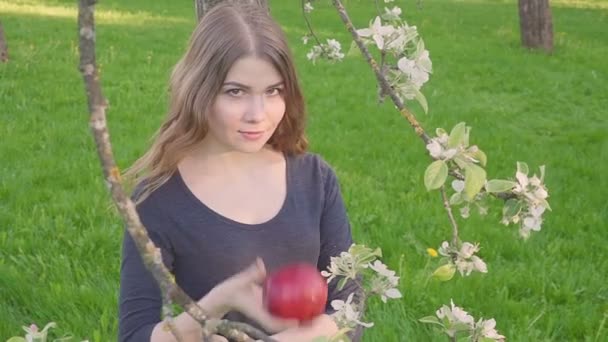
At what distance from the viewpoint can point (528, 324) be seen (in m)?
3.19

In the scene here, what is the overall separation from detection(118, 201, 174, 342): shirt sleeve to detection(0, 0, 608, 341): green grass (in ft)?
3.33

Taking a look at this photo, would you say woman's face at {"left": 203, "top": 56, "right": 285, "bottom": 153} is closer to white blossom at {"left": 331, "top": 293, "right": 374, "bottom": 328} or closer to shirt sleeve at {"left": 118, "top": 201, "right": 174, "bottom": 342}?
shirt sleeve at {"left": 118, "top": 201, "right": 174, "bottom": 342}

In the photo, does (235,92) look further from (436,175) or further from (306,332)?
(436,175)

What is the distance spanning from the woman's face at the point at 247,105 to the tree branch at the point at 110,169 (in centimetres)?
88

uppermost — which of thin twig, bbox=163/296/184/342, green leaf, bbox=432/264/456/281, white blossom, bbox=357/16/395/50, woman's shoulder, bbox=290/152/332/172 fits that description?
white blossom, bbox=357/16/395/50

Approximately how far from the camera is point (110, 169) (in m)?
0.78

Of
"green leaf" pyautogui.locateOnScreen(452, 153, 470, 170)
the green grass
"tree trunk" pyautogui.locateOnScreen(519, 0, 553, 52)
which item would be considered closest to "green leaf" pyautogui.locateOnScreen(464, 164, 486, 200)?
"green leaf" pyautogui.locateOnScreen(452, 153, 470, 170)

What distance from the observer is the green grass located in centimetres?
328

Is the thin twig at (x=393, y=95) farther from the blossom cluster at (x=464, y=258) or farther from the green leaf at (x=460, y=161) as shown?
the blossom cluster at (x=464, y=258)

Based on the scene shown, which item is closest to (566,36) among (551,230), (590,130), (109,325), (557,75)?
(557,75)

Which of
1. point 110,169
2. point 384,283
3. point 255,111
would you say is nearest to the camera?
point 110,169

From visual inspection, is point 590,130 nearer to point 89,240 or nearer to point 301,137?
point 89,240

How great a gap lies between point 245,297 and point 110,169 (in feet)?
2.51

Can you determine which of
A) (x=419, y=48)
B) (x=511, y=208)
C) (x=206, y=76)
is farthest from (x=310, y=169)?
(x=511, y=208)
